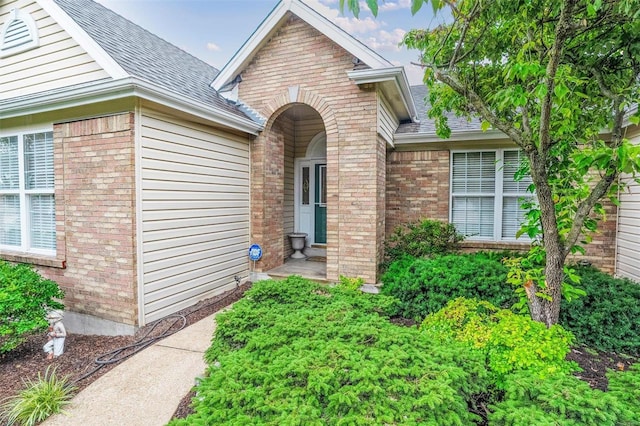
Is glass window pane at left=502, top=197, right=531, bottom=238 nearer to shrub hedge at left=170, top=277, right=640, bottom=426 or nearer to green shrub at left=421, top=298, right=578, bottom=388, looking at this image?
green shrub at left=421, top=298, right=578, bottom=388

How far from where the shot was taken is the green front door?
904cm

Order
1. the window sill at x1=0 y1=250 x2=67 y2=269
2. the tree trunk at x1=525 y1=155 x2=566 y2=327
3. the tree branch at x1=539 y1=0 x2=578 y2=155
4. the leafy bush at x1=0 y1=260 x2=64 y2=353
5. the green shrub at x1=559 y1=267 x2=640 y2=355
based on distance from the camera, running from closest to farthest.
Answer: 1. the tree branch at x1=539 y1=0 x2=578 y2=155
2. the tree trunk at x1=525 y1=155 x2=566 y2=327
3. the green shrub at x1=559 y1=267 x2=640 y2=355
4. the leafy bush at x1=0 y1=260 x2=64 y2=353
5. the window sill at x1=0 y1=250 x2=67 y2=269

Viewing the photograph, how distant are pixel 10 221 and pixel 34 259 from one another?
1.21 meters

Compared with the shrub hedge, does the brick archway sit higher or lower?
higher

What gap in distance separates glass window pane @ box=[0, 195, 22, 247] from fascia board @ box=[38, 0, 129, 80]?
3.12 metres

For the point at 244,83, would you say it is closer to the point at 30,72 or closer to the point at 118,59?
the point at 118,59

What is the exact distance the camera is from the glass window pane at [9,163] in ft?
19.8

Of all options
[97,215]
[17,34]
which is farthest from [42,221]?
[17,34]

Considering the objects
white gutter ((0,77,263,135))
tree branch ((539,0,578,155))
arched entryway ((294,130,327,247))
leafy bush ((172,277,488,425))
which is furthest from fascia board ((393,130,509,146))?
leafy bush ((172,277,488,425))

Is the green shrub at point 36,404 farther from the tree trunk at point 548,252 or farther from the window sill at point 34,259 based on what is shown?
the tree trunk at point 548,252

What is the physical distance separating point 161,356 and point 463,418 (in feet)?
11.5

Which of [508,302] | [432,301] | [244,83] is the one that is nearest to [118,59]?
[244,83]

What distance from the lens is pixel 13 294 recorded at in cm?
436

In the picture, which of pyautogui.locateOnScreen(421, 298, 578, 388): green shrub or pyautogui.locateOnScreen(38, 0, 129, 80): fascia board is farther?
pyautogui.locateOnScreen(38, 0, 129, 80): fascia board
